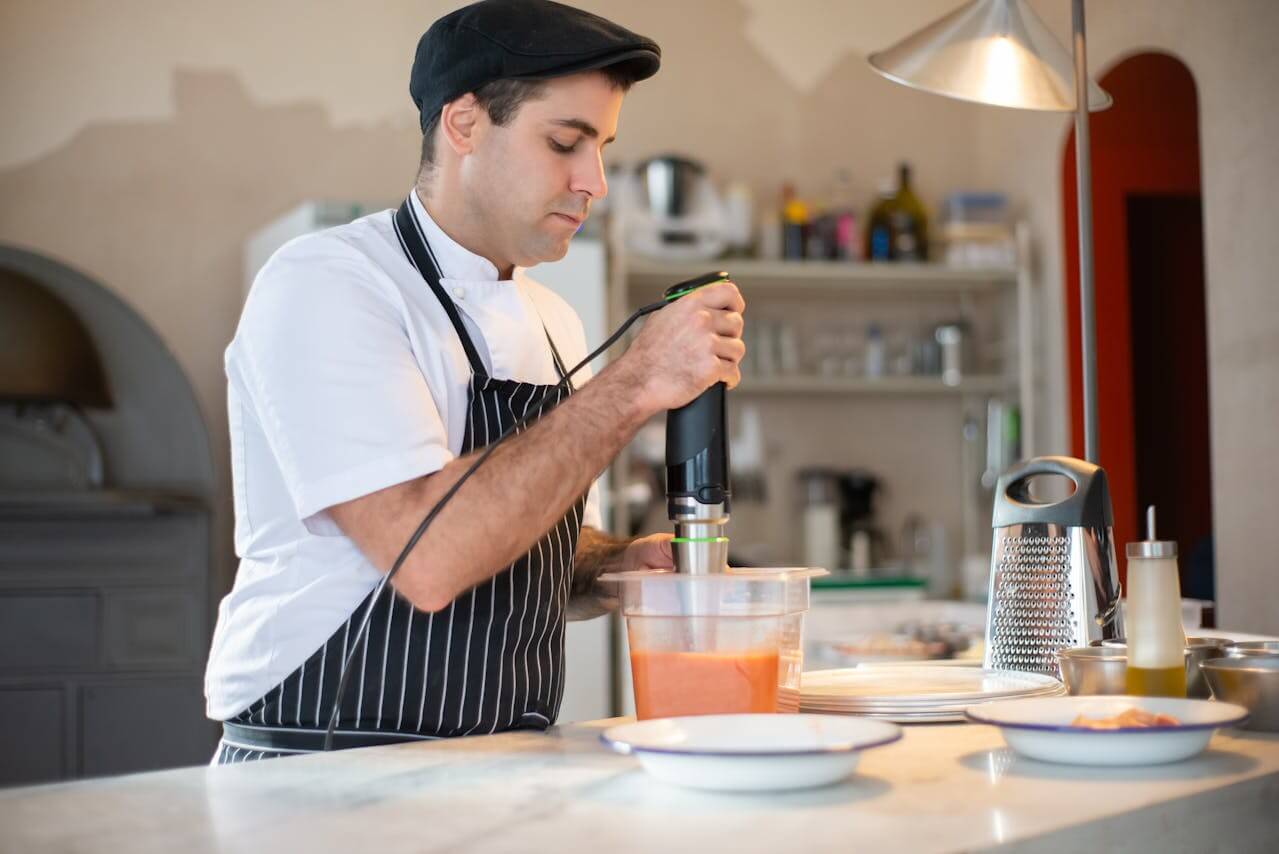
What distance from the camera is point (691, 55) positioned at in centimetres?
489

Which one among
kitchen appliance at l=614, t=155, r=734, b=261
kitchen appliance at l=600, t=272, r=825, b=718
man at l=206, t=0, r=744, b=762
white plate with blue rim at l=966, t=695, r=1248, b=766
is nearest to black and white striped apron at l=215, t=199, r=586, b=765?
man at l=206, t=0, r=744, b=762

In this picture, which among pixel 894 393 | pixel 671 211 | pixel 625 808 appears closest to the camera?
pixel 625 808

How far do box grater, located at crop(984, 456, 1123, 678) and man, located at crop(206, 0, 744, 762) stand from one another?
17.5 inches

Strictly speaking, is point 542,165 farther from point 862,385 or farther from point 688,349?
point 862,385

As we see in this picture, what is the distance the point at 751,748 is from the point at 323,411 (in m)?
0.62

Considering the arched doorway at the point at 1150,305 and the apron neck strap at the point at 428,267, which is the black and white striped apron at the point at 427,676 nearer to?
the apron neck strap at the point at 428,267

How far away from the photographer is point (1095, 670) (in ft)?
4.58

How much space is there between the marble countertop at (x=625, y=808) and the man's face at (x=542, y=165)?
699 mm

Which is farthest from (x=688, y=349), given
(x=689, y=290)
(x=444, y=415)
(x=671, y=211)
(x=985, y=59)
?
(x=671, y=211)

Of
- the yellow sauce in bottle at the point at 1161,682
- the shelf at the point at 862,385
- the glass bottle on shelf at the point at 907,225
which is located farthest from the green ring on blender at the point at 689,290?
Answer: the glass bottle on shelf at the point at 907,225

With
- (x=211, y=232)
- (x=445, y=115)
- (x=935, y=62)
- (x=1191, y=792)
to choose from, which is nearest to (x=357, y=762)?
(x=1191, y=792)

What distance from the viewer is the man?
54.2 inches

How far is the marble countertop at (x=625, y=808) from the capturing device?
35.2 inches

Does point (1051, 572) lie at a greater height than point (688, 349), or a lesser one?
lesser
